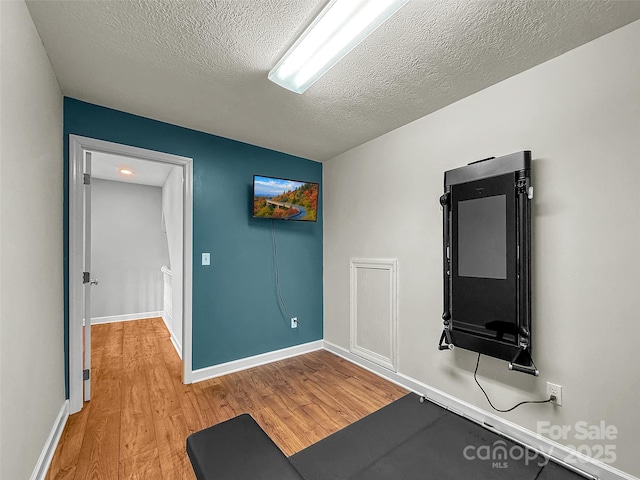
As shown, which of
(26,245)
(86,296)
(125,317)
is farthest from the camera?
(125,317)

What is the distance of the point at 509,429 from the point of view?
1872mm

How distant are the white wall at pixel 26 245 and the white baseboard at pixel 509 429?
2.48m

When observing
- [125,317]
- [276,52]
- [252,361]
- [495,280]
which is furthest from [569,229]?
[125,317]

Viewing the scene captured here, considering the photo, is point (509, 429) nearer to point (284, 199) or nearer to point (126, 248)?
point (284, 199)

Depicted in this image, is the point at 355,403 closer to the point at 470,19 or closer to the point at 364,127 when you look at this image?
the point at 364,127

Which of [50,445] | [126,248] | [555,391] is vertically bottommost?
[50,445]

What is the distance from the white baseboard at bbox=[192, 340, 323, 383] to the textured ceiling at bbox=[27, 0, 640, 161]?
92.6 inches

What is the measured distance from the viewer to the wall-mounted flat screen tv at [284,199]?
2928 mm

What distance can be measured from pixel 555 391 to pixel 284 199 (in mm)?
2624

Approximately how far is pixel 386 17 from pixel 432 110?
4.02 feet

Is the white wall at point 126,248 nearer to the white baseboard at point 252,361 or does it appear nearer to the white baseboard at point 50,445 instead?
the white baseboard at point 252,361

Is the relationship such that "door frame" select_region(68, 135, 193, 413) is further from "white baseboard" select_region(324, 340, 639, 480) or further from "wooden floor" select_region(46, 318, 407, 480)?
"white baseboard" select_region(324, 340, 639, 480)

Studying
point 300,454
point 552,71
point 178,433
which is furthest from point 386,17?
point 178,433

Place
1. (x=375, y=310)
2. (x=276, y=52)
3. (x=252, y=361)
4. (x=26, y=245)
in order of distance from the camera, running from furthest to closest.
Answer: (x=252, y=361), (x=375, y=310), (x=276, y=52), (x=26, y=245)
